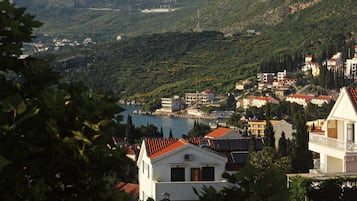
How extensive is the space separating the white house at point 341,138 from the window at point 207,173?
197 cm

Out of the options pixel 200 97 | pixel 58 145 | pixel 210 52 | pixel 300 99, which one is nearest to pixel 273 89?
pixel 200 97

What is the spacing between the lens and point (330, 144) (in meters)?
14.0

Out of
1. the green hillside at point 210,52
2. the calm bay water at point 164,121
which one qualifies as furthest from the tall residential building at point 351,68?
the calm bay water at point 164,121

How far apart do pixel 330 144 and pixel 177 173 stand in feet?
9.22

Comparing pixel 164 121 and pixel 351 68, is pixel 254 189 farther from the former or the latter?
pixel 351 68

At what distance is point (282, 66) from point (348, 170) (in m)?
99.9

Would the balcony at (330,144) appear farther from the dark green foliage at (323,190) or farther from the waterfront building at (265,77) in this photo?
the waterfront building at (265,77)

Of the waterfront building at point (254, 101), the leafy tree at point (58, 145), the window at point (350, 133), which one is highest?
the leafy tree at point (58, 145)

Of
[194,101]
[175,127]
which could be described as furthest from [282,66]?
[175,127]

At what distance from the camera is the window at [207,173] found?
15383 millimetres

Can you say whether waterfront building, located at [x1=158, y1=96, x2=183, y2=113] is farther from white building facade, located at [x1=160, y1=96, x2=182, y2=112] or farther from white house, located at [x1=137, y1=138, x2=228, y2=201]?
white house, located at [x1=137, y1=138, x2=228, y2=201]

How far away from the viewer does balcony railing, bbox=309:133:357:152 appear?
13362 mm

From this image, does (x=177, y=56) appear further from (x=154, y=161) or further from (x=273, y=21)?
(x=154, y=161)

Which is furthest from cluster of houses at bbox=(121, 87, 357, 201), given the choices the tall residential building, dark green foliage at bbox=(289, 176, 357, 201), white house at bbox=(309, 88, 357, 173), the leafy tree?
the tall residential building
